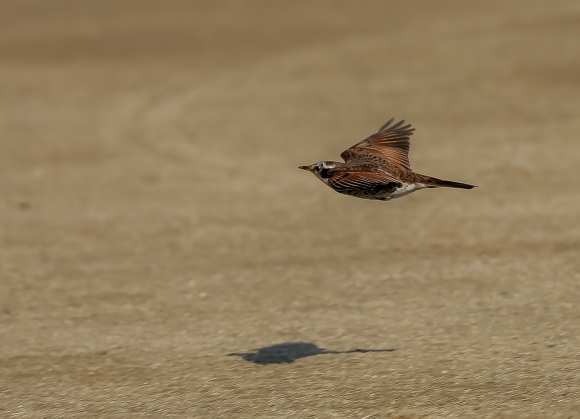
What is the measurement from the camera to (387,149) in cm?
1120

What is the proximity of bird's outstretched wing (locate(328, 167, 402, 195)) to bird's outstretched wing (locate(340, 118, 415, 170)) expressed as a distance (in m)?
1.36

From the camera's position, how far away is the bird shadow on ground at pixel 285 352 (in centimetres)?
1118

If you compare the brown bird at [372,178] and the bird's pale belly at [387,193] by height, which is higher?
the brown bird at [372,178]

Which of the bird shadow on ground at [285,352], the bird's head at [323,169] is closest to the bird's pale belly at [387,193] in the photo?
the bird's head at [323,169]

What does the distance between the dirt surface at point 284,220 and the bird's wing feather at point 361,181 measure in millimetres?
2632

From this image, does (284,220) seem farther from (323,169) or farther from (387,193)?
(387,193)

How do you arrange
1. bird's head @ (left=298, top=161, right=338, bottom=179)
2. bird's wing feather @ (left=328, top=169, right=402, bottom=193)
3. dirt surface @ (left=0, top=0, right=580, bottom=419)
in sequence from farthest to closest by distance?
dirt surface @ (left=0, top=0, right=580, bottom=419)
bird's head @ (left=298, top=161, right=338, bottom=179)
bird's wing feather @ (left=328, top=169, right=402, bottom=193)

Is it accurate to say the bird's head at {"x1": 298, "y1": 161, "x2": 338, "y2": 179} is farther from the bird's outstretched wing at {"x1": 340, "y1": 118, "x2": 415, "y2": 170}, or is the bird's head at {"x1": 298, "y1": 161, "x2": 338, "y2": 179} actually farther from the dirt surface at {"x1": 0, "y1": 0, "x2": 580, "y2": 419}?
the dirt surface at {"x1": 0, "y1": 0, "x2": 580, "y2": 419}

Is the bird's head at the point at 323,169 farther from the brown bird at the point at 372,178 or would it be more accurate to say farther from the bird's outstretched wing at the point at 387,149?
the bird's outstretched wing at the point at 387,149

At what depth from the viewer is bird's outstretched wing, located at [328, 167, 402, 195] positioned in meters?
8.91

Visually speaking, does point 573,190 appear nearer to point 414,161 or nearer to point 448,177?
point 448,177

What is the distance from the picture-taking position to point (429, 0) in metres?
35.6

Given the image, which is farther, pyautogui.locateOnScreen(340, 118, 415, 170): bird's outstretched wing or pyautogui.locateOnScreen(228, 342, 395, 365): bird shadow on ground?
pyautogui.locateOnScreen(228, 342, 395, 365): bird shadow on ground

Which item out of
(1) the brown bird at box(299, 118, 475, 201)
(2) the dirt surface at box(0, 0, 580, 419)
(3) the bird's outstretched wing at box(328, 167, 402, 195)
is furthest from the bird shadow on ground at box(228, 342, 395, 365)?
(3) the bird's outstretched wing at box(328, 167, 402, 195)
